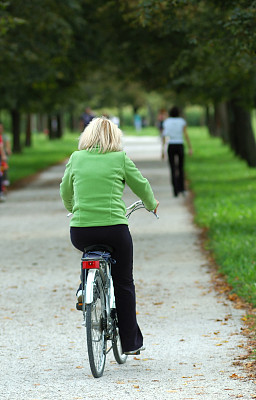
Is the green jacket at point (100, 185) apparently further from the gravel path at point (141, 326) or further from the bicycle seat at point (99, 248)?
the gravel path at point (141, 326)

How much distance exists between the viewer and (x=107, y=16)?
2670 cm

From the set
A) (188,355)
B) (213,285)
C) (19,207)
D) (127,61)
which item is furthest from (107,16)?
(188,355)

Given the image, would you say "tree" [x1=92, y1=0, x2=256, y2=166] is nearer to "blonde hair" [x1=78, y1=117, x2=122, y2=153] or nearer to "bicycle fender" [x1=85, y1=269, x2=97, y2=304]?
"blonde hair" [x1=78, y1=117, x2=122, y2=153]

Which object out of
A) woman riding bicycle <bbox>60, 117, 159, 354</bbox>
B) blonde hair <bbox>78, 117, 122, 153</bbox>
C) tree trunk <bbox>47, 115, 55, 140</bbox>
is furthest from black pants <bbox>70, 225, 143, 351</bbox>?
tree trunk <bbox>47, 115, 55, 140</bbox>

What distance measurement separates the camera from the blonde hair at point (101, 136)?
6.00 meters

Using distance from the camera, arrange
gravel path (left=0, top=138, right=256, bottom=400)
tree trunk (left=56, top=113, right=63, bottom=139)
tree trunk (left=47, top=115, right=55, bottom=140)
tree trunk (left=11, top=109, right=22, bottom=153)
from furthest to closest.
A: 1. tree trunk (left=56, top=113, right=63, bottom=139)
2. tree trunk (left=47, top=115, right=55, bottom=140)
3. tree trunk (left=11, top=109, right=22, bottom=153)
4. gravel path (left=0, top=138, right=256, bottom=400)

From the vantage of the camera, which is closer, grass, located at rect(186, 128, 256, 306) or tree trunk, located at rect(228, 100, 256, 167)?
grass, located at rect(186, 128, 256, 306)

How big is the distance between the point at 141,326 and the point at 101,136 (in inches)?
93.9

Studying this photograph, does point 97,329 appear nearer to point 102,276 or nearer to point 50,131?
point 102,276

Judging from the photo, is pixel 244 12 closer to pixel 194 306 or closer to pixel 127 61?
pixel 194 306

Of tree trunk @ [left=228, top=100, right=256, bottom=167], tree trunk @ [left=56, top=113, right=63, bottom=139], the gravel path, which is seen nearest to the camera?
the gravel path

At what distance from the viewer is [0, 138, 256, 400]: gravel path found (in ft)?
18.9

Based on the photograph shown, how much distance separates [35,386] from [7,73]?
18907 mm

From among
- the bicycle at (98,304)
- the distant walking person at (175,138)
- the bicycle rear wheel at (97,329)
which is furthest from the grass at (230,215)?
the bicycle rear wheel at (97,329)
